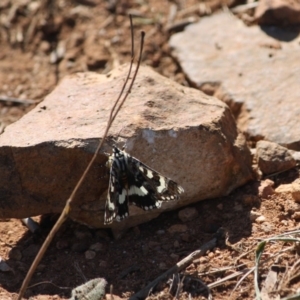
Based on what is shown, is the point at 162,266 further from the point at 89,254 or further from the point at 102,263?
the point at 89,254

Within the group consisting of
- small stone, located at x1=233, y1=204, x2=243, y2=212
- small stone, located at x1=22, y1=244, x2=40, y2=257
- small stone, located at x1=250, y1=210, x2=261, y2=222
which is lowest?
small stone, located at x1=22, y1=244, x2=40, y2=257

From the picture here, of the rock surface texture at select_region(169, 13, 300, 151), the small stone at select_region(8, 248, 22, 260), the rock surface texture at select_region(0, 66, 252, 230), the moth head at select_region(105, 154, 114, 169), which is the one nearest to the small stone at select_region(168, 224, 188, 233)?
the rock surface texture at select_region(0, 66, 252, 230)

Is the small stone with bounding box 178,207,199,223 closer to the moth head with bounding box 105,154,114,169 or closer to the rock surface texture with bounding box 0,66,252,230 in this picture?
the rock surface texture with bounding box 0,66,252,230

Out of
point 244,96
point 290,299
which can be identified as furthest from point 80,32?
point 290,299

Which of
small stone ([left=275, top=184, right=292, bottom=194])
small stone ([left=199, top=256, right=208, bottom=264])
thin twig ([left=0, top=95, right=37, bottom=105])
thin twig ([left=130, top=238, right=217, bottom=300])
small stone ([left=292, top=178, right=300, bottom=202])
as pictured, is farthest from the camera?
thin twig ([left=0, top=95, right=37, bottom=105])

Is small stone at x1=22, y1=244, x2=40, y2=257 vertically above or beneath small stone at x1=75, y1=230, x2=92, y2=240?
beneath

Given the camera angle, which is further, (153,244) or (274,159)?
(274,159)

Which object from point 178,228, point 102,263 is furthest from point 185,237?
point 102,263
